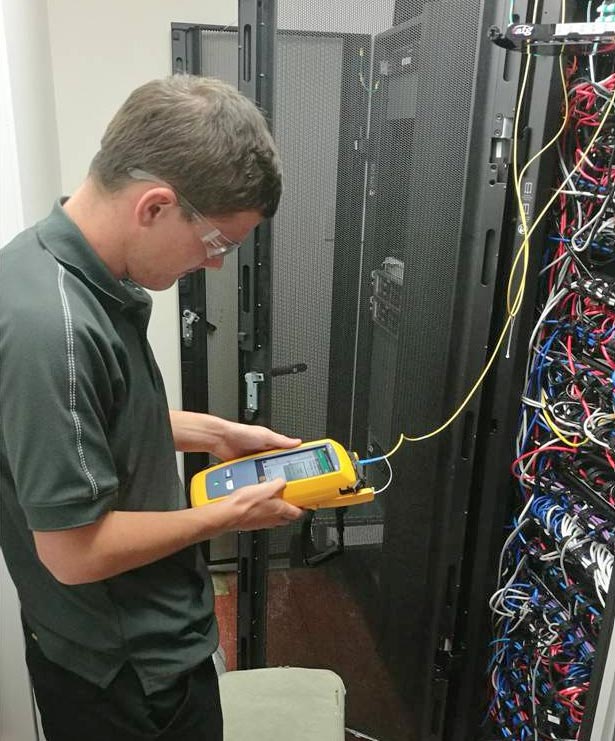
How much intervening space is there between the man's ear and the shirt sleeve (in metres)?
0.14

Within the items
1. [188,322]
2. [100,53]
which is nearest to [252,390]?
[188,322]

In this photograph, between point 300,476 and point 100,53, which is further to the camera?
point 100,53

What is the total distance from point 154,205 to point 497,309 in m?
0.86

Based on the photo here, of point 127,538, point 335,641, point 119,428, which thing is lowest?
point 335,641

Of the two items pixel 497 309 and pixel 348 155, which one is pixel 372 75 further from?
pixel 497 309

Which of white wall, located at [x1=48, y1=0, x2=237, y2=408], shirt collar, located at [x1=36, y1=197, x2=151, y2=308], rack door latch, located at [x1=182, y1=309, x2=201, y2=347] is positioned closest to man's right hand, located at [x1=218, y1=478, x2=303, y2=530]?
shirt collar, located at [x1=36, y1=197, x2=151, y2=308]

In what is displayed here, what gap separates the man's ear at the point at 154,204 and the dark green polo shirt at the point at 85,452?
0.08m

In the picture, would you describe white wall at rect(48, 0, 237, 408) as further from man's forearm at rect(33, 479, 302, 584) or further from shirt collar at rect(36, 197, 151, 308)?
man's forearm at rect(33, 479, 302, 584)

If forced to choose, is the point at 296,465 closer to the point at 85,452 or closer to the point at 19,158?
the point at 85,452

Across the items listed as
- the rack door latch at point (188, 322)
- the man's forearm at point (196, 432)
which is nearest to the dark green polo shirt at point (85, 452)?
the man's forearm at point (196, 432)

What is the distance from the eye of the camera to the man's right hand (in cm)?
98

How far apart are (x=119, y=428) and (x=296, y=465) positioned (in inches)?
16.3

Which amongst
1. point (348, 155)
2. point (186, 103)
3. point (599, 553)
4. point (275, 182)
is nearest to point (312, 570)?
point (599, 553)

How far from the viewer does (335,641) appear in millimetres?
1773
